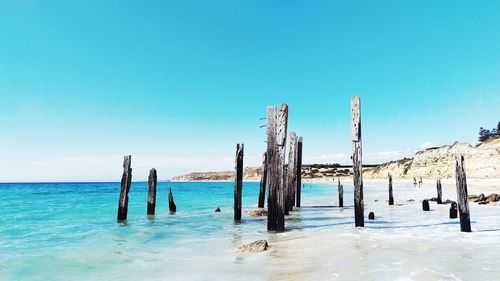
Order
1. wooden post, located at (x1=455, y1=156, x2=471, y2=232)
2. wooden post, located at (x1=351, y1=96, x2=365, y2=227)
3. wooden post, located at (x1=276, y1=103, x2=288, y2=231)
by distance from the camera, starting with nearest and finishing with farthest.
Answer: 1. wooden post, located at (x1=455, y1=156, x2=471, y2=232)
2. wooden post, located at (x1=276, y1=103, x2=288, y2=231)
3. wooden post, located at (x1=351, y1=96, x2=365, y2=227)

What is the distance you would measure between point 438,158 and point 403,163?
1612cm

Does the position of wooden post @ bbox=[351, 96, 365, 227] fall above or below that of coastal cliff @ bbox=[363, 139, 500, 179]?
below

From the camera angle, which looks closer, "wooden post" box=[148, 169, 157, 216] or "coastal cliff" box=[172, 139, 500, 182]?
"wooden post" box=[148, 169, 157, 216]

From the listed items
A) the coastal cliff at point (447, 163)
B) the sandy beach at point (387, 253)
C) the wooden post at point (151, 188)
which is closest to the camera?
the sandy beach at point (387, 253)

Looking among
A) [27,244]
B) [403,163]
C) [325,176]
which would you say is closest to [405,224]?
[27,244]

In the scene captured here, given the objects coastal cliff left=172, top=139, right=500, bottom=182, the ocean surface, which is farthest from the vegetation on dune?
the ocean surface

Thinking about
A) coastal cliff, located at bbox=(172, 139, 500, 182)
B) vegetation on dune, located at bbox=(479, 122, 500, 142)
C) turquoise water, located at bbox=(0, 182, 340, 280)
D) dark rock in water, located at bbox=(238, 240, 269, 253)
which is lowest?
turquoise water, located at bbox=(0, 182, 340, 280)

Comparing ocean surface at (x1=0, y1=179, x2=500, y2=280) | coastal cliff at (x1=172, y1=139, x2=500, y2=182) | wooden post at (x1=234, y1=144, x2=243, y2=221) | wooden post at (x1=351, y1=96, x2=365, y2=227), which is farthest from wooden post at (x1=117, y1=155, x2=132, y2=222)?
coastal cliff at (x1=172, y1=139, x2=500, y2=182)

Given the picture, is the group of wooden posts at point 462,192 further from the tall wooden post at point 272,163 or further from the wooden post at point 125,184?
the wooden post at point 125,184

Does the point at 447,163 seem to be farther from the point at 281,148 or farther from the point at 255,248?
the point at 255,248

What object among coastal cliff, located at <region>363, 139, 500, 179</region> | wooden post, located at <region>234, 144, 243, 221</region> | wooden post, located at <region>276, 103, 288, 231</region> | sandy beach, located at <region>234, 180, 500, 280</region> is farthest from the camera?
coastal cliff, located at <region>363, 139, 500, 179</region>

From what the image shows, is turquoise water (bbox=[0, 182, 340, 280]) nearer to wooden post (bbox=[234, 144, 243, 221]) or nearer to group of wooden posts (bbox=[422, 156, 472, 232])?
wooden post (bbox=[234, 144, 243, 221])

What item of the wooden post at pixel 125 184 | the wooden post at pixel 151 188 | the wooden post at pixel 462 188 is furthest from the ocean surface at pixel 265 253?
the wooden post at pixel 151 188

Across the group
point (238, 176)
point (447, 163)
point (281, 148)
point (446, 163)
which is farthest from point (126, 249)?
point (446, 163)
